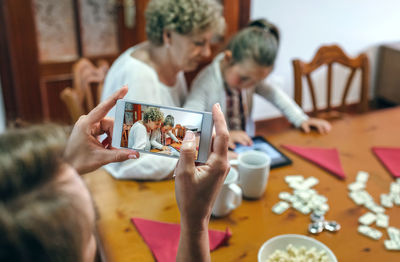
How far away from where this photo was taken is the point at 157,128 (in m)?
0.91

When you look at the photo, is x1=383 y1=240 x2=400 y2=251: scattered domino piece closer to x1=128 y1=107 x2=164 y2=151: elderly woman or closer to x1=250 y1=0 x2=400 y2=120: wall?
x1=128 y1=107 x2=164 y2=151: elderly woman

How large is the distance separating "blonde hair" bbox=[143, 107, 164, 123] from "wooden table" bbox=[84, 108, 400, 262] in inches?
13.9

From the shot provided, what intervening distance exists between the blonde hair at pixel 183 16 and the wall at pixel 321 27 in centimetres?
158

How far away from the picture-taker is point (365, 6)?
11.9ft

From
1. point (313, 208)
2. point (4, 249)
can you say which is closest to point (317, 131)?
point (313, 208)

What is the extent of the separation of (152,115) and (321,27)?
2.94 m

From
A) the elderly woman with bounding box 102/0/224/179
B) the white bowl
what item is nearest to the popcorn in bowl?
the white bowl

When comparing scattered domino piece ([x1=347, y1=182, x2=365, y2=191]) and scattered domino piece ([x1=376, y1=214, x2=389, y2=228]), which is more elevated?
scattered domino piece ([x1=347, y1=182, x2=365, y2=191])

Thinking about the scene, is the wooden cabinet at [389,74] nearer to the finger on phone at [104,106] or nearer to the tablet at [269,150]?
the tablet at [269,150]

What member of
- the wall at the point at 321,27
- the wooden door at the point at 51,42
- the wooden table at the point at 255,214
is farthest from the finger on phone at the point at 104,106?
the wall at the point at 321,27

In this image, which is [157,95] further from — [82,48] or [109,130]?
[82,48]

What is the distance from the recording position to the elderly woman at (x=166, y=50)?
1569 millimetres

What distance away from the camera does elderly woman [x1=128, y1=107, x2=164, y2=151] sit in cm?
90

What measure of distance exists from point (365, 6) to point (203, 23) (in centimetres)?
261
